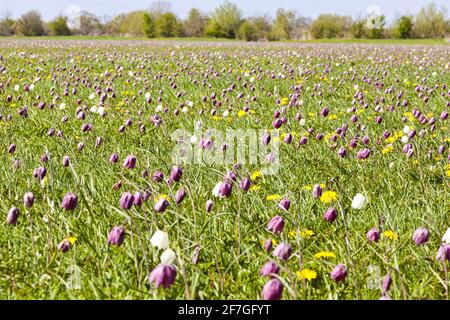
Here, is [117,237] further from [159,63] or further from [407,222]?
[159,63]

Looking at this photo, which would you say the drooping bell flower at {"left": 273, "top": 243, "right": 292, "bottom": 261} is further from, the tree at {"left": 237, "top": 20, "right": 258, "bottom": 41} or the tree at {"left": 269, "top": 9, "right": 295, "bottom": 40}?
the tree at {"left": 269, "top": 9, "right": 295, "bottom": 40}

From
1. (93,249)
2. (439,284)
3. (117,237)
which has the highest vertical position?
(117,237)

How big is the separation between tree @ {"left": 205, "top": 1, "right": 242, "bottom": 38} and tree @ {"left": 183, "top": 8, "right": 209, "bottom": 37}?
2.63m

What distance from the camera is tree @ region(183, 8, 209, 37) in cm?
8919

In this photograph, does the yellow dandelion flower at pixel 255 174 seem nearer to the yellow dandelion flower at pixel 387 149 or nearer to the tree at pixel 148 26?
the yellow dandelion flower at pixel 387 149

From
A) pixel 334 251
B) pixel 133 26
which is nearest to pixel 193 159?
pixel 334 251

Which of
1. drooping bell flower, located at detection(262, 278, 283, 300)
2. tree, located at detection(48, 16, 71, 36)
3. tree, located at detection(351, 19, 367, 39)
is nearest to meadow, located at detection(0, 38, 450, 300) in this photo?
drooping bell flower, located at detection(262, 278, 283, 300)

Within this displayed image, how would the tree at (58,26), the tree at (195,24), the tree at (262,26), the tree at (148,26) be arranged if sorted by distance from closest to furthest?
the tree at (262,26) → the tree at (148,26) → the tree at (195,24) → the tree at (58,26)

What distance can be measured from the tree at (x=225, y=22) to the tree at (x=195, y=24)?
2.63m

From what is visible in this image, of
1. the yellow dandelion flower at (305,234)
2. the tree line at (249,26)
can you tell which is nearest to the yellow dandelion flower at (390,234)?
the yellow dandelion flower at (305,234)

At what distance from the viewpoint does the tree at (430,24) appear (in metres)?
80.3

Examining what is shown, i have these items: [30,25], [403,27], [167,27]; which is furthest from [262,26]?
[30,25]

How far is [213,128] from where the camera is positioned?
6758 mm
